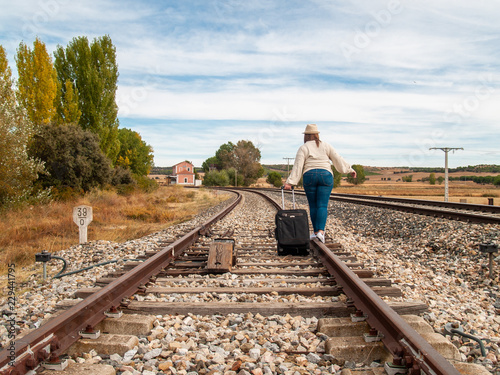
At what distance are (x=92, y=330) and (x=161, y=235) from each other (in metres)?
6.22

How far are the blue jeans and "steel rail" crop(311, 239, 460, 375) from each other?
2.28 m

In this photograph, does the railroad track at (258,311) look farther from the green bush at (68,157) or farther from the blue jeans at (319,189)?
the green bush at (68,157)

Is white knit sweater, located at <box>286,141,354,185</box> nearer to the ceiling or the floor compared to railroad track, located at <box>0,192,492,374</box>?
nearer to the ceiling

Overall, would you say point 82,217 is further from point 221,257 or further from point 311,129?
point 311,129

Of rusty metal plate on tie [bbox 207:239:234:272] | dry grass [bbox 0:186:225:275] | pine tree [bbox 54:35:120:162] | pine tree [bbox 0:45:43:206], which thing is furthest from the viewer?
pine tree [bbox 54:35:120:162]

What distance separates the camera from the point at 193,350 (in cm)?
265

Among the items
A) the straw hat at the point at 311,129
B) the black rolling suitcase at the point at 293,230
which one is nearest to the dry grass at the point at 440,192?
the straw hat at the point at 311,129

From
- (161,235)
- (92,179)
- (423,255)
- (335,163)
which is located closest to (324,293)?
(335,163)

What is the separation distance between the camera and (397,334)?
2441 millimetres

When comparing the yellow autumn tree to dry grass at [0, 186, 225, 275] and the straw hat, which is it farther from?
the straw hat

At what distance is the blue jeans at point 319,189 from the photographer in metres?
5.90

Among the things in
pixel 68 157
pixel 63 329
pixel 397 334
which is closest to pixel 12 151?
pixel 68 157

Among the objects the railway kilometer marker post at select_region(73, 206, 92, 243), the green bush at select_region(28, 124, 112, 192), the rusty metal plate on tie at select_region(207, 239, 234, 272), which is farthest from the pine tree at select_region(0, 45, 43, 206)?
the rusty metal plate on tie at select_region(207, 239, 234, 272)

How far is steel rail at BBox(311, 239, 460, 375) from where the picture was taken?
201 centimetres
